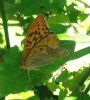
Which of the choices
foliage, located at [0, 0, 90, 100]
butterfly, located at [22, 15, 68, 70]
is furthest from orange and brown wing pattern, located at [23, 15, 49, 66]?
foliage, located at [0, 0, 90, 100]

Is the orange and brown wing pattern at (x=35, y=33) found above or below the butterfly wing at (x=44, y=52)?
above

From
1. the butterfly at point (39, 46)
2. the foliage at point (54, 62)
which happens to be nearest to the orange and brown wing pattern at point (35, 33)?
the butterfly at point (39, 46)

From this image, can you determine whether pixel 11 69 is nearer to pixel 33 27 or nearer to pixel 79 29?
pixel 33 27

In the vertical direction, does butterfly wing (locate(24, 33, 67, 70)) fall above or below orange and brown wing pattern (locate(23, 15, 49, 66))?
below

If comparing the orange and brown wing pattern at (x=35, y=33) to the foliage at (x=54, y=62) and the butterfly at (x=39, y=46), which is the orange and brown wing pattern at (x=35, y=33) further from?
the foliage at (x=54, y=62)

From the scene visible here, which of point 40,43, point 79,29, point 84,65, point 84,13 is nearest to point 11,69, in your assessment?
point 40,43

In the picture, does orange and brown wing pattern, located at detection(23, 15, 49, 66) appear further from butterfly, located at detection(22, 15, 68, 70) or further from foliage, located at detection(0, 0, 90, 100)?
foliage, located at detection(0, 0, 90, 100)
